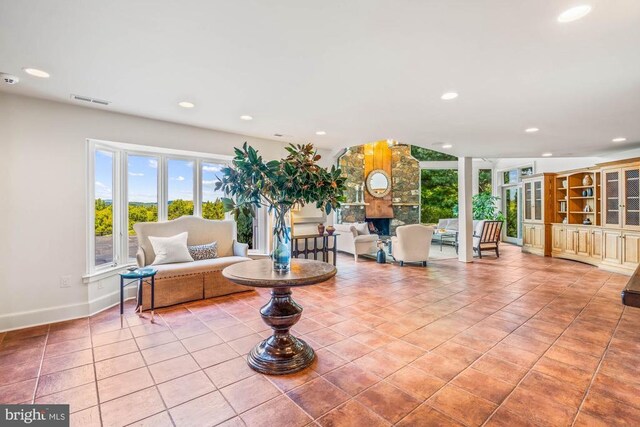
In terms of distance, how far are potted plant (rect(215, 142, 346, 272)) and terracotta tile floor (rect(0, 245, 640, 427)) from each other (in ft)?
3.03

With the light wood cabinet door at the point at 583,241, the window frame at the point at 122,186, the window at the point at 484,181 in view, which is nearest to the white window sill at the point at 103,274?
the window frame at the point at 122,186

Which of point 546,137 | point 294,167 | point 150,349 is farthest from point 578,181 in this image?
point 150,349

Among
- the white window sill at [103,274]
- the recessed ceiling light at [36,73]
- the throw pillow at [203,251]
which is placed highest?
the recessed ceiling light at [36,73]

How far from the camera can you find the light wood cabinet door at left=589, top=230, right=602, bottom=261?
6.05 meters

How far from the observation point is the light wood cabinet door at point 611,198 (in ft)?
18.2

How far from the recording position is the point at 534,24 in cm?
183

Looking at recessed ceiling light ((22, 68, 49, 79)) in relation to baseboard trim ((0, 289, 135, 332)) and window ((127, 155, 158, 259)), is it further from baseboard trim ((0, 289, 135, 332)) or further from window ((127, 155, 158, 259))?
baseboard trim ((0, 289, 135, 332))

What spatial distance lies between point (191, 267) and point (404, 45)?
11.1 feet

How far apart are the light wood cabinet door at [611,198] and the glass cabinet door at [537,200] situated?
5.40 ft

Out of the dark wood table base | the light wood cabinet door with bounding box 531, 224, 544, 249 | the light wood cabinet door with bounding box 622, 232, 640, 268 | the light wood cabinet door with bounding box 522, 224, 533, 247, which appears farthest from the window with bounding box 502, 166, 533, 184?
the dark wood table base

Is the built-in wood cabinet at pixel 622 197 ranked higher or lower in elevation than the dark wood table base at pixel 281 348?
higher

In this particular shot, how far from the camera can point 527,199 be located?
8016 millimetres

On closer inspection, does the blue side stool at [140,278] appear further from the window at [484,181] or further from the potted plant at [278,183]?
the window at [484,181]

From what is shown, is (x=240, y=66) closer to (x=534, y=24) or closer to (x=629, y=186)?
(x=534, y=24)
